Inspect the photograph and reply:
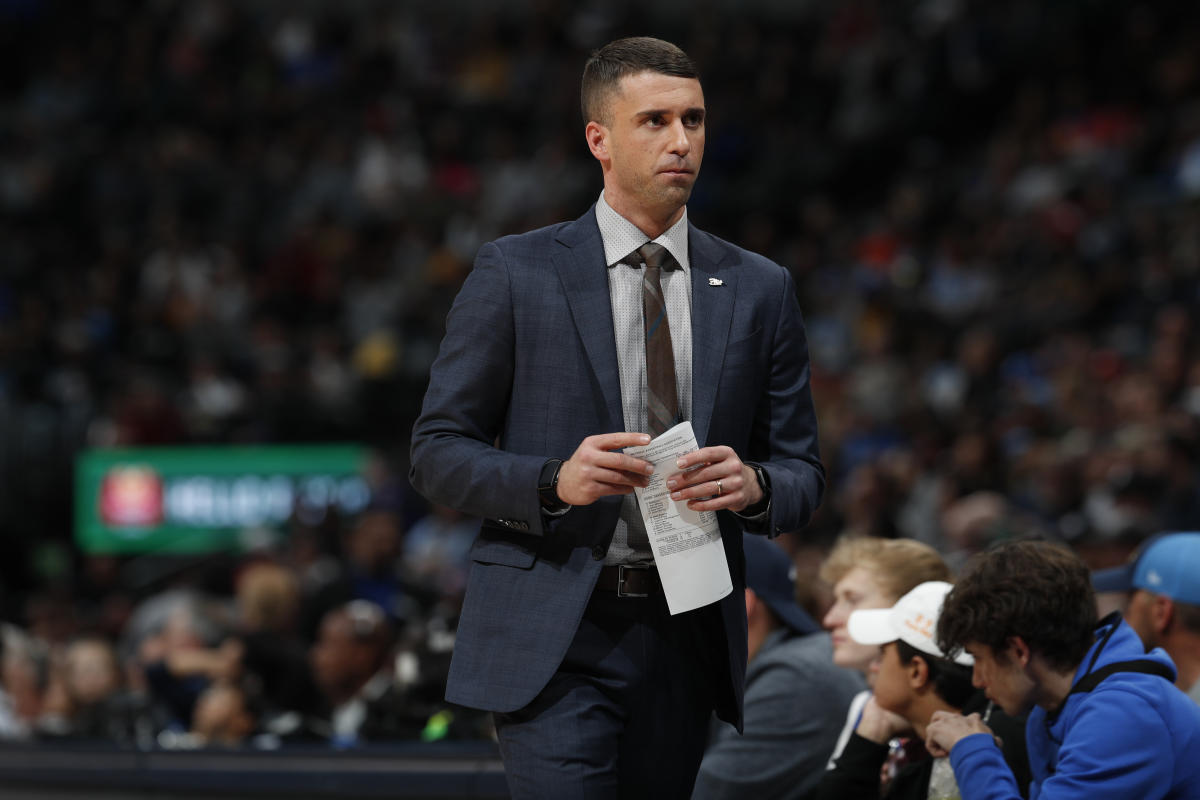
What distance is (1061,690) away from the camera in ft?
9.54

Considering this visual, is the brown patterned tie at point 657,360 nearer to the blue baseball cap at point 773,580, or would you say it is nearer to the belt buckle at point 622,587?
the belt buckle at point 622,587

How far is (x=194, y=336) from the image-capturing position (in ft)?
42.7

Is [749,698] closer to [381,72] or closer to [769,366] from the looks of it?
[769,366]

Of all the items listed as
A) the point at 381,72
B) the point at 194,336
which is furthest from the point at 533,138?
the point at 194,336

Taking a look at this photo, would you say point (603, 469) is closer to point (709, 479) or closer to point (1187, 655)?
point (709, 479)

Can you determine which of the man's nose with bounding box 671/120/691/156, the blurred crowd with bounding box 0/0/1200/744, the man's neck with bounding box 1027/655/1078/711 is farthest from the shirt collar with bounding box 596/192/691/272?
the blurred crowd with bounding box 0/0/1200/744

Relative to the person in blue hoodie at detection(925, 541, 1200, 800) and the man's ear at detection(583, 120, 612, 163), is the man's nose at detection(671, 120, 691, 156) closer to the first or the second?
the man's ear at detection(583, 120, 612, 163)

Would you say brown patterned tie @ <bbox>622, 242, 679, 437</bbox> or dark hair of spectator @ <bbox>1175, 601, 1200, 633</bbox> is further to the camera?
dark hair of spectator @ <bbox>1175, 601, 1200, 633</bbox>

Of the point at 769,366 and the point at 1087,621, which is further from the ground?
the point at 769,366

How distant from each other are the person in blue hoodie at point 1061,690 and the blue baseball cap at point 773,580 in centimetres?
110

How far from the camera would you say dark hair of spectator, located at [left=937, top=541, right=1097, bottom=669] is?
2875 millimetres

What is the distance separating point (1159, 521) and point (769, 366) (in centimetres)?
425

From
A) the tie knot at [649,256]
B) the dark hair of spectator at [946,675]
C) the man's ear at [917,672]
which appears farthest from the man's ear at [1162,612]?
the tie knot at [649,256]

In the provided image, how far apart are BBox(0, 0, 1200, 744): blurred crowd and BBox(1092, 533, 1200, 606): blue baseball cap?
170 centimetres
